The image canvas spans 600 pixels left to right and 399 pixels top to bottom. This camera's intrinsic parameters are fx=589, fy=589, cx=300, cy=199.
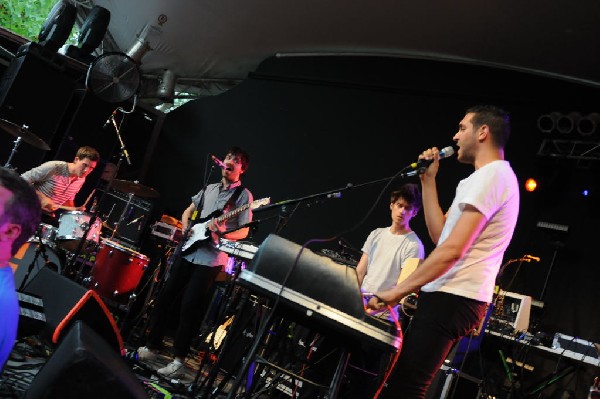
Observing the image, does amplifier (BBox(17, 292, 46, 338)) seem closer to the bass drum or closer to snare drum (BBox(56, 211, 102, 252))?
the bass drum

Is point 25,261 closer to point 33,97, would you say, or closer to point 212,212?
point 212,212

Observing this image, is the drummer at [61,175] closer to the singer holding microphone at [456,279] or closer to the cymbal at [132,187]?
the cymbal at [132,187]

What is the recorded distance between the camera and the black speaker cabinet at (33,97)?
8.38 m

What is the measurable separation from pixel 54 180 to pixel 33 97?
Result: 2.59 metres

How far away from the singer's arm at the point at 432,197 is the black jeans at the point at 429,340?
19.7 inches

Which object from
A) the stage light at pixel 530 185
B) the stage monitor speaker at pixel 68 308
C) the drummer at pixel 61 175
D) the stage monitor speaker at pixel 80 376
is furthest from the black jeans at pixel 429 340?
the drummer at pixel 61 175

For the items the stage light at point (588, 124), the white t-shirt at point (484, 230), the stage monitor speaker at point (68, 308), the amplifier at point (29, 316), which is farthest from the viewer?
the stage light at point (588, 124)

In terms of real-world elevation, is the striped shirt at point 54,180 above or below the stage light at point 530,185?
below

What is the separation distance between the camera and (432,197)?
2939 mm

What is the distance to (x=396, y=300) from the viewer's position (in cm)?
249

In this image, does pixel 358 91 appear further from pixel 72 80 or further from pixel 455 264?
pixel 455 264

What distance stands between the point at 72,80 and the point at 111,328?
21.8 ft

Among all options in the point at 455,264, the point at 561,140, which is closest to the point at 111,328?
the point at 455,264

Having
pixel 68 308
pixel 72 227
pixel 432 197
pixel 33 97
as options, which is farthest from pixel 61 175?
pixel 432 197
